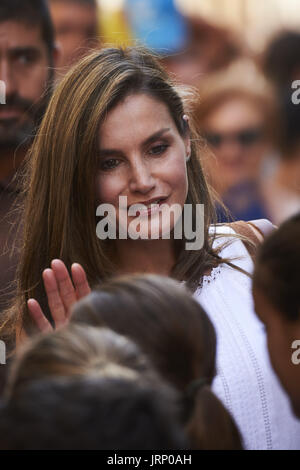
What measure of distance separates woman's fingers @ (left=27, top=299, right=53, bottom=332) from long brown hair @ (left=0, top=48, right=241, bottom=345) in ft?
0.79

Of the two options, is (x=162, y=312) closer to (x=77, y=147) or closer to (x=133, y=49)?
(x=77, y=147)

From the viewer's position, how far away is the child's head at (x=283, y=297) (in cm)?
138

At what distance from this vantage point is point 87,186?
1972mm

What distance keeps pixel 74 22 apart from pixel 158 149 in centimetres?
107

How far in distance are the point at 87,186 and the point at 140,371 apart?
38.4 inches

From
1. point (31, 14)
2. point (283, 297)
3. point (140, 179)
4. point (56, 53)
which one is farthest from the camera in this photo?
point (56, 53)

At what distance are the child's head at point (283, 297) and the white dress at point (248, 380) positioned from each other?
230mm

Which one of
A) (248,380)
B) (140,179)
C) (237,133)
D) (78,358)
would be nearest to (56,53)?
(237,133)

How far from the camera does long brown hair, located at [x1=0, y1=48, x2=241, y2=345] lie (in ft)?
6.49

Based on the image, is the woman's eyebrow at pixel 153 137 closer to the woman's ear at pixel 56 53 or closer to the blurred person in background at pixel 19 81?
the blurred person in background at pixel 19 81

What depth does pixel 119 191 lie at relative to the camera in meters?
1.95

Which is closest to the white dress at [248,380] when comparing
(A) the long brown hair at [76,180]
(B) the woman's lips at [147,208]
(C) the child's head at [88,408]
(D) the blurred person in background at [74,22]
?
(A) the long brown hair at [76,180]

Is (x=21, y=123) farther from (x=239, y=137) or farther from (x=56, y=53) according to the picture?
(x=239, y=137)
